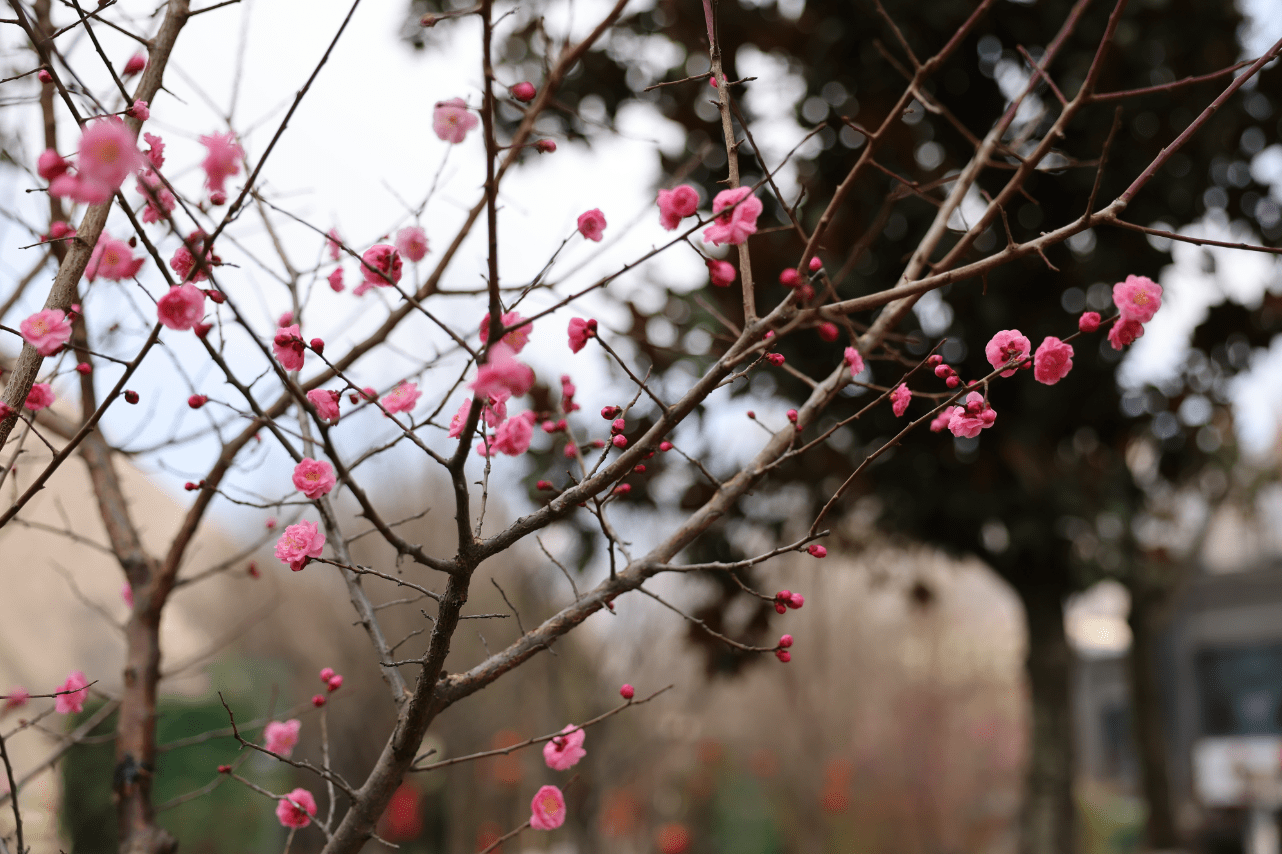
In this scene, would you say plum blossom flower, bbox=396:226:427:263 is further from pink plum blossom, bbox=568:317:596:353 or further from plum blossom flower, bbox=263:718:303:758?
plum blossom flower, bbox=263:718:303:758

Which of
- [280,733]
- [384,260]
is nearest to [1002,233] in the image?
[384,260]

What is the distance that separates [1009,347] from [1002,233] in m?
2.33

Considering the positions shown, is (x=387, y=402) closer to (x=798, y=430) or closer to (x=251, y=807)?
(x=798, y=430)

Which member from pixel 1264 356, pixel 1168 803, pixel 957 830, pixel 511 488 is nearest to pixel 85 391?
pixel 511 488

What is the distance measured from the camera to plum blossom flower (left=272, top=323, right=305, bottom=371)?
1.36 m

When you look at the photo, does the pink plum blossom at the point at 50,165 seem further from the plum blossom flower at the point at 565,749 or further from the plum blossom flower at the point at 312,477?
the plum blossom flower at the point at 565,749

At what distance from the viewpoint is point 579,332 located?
145 cm

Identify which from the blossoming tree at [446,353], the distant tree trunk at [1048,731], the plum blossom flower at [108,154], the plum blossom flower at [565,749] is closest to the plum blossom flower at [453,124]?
the blossoming tree at [446,353]

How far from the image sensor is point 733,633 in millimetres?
4297

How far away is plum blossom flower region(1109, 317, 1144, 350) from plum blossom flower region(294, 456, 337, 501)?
1364mm

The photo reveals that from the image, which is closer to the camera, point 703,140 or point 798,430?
point 798,430

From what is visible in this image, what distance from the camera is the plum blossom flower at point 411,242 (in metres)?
1.96

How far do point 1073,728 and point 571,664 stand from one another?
3858 millimetres

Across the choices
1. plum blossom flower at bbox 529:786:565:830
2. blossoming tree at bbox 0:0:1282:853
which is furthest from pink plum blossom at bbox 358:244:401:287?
plum blossom flower at bbox 529:786:565:830
